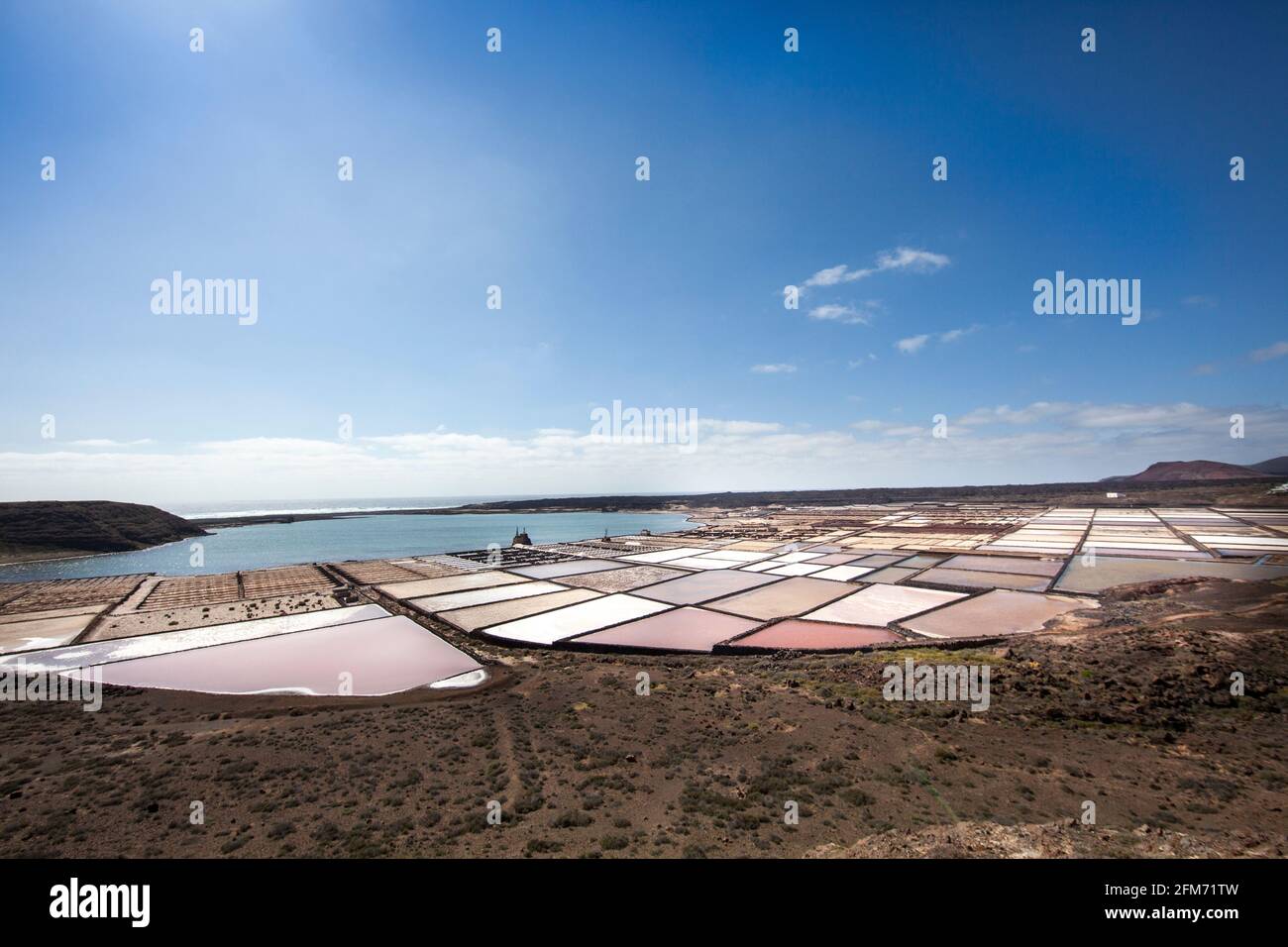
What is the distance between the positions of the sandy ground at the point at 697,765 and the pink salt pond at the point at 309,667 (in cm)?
142

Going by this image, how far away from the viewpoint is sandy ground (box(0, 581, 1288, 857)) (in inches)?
438

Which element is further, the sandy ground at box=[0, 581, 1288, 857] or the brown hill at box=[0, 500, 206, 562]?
the brown hill at box=[0, 500, 206, 562]

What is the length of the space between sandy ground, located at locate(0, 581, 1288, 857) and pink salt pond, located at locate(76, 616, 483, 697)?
55.7 inches

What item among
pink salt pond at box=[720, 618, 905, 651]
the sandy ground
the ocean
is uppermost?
the sandy ground

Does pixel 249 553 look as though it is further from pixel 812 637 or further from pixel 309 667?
pixel 812 637

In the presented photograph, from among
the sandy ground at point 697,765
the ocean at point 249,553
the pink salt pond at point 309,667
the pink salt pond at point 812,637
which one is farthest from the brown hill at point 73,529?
the pink salt pond at point 812,637

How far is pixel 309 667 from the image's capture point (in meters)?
23.7

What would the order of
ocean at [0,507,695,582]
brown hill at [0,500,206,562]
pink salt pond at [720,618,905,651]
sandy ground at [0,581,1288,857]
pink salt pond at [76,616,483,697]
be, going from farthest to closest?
brown hill at [0,500,206,562] < ocean at [0,507,695,582] < pink salt pond at [720,618,905,651] < pink salt pond at [76,616,483,697] < sandy ground at [0,581,1288,857]

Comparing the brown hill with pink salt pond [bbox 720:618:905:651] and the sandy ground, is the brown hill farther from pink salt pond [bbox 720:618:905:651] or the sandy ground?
pink salt pond [bbox 720:618:905:651]

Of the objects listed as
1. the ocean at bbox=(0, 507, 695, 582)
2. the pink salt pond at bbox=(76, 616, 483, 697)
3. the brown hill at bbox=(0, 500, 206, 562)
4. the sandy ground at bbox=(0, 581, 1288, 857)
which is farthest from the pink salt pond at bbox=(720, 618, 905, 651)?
the brown hill at bbox=(0, 500, 206, 562)

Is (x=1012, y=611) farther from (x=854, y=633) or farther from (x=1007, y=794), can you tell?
(x=1007, y=794)
